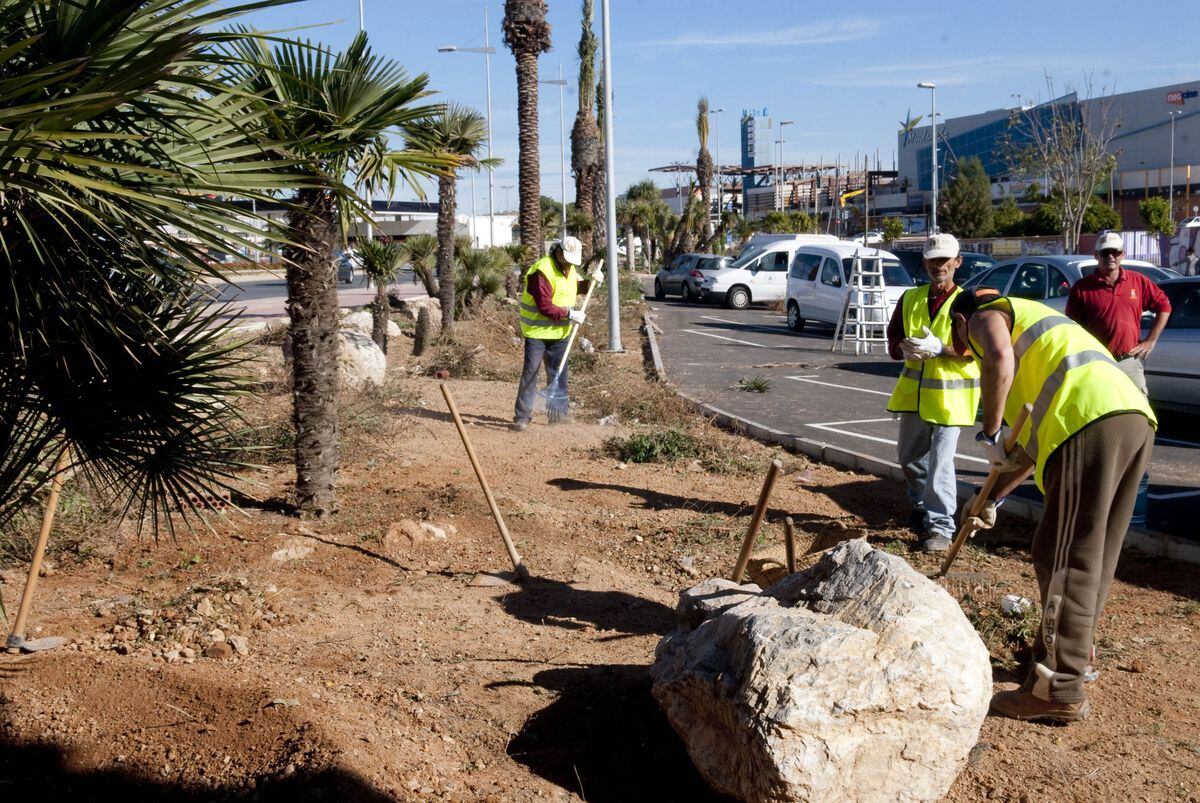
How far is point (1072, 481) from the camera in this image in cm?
421

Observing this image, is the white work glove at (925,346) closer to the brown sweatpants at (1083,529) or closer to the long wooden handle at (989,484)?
the long wooden handle at (989,484)

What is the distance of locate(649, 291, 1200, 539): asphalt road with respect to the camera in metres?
8.64

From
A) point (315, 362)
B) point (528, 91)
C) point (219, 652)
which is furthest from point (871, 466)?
point (528, 91)

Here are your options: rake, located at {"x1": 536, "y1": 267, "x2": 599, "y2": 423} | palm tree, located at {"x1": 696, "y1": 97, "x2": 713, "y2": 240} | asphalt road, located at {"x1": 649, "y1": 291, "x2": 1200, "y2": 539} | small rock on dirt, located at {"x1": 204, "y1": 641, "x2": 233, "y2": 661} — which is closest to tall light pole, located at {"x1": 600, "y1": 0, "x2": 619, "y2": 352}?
asphalt road, located at {"x1": 649, "y1": 291, "x2": 1200, "y2": 539}

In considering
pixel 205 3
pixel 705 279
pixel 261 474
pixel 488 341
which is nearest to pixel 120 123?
pixel 205 3

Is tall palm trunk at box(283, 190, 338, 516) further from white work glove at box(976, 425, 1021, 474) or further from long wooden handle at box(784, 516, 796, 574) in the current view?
white work glove at box(976, 425, 1021, 474)

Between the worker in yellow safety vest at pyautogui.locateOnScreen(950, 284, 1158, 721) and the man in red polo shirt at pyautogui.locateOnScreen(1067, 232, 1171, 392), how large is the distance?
3.01 m

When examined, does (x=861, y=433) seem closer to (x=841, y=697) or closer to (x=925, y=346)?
(x=925, y=346)

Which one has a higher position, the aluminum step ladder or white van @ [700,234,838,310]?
white van @ [700,234,838,310]

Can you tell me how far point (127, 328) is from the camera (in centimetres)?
438

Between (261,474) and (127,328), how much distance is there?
389cm

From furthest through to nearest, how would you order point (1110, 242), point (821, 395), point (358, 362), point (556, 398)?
point (821, 395)
point (358, 362)
point (556, 398)
point (1110, 242)

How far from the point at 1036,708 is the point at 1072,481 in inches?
35.7

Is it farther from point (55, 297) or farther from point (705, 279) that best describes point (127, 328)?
point (705, 279)
